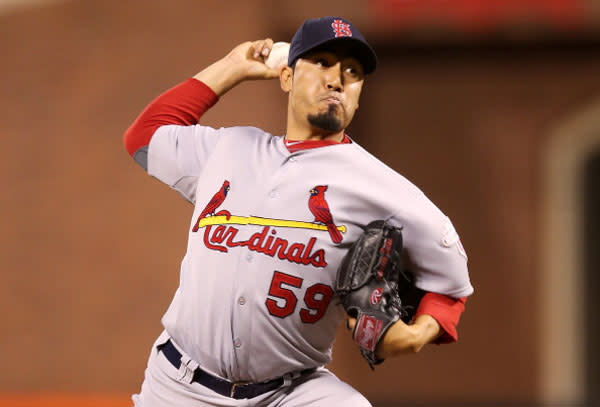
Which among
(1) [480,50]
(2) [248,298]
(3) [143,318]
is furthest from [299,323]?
(1) [480,50]

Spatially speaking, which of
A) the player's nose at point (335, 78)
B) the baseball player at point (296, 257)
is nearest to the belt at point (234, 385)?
the baseball player at point (296, 257)

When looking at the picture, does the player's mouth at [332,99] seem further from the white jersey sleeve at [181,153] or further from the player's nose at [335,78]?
the white jersey sleeve at [181,153]

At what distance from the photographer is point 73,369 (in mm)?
6348

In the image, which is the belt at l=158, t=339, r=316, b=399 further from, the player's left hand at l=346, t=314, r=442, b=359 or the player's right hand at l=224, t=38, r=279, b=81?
the player's right hand at l=224, t=38, r=279, b=81

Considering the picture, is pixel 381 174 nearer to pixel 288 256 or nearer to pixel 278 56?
pixel 288 256

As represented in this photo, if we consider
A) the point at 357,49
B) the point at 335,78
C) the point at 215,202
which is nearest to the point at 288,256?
the point at 215,202

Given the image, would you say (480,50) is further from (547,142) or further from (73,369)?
(73,369)

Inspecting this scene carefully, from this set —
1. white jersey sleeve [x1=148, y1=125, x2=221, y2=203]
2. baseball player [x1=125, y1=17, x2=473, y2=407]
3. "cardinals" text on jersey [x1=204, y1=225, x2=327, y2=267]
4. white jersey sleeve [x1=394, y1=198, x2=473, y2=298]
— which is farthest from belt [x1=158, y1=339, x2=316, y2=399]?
white jersey sleeve [x1=148, y1=125, x2=221, y2=203]

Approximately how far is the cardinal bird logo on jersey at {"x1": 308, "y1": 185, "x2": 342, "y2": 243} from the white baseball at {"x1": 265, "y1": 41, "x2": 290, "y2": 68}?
544 mm

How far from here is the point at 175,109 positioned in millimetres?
2697

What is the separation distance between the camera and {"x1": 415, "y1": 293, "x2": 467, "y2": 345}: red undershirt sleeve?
2.27m

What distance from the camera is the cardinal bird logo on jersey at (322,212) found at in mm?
2277

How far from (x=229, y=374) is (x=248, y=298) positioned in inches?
8.7

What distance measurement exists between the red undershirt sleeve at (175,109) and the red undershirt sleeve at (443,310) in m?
0.94
